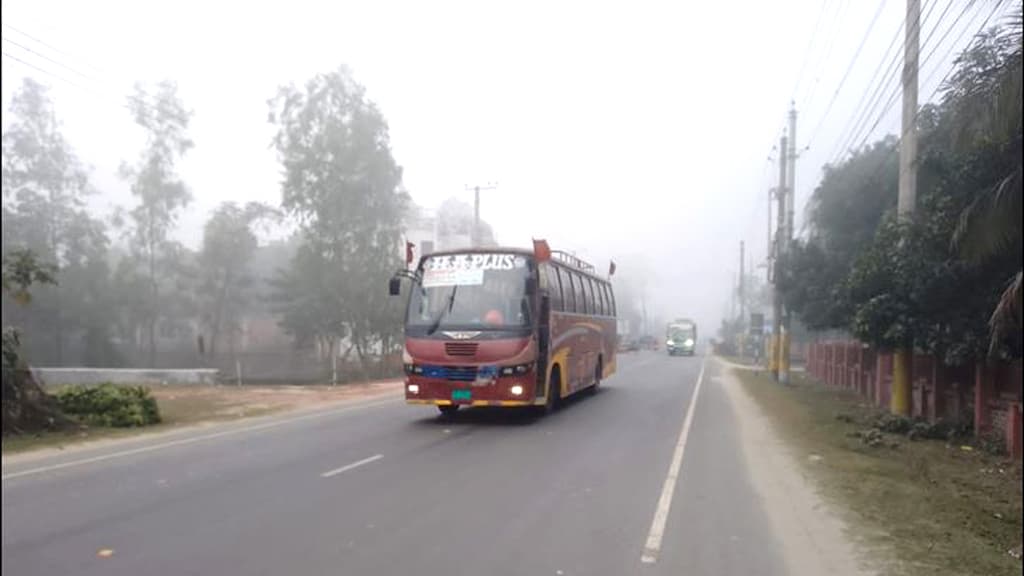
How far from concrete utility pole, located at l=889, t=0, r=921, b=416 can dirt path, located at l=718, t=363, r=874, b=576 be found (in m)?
4.54

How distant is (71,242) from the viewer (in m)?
35.5

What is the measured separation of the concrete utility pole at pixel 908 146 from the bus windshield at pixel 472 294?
23.6ft

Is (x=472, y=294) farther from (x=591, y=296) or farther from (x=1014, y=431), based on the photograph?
(x=1014, y=431)

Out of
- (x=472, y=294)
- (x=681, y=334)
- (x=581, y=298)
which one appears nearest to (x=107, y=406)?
(x=472, y=294)

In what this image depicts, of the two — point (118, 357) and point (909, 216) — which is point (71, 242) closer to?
point (118, 357)

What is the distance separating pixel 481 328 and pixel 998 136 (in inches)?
367

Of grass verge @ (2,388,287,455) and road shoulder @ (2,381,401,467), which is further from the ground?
road shoulder @ (2,381,401,467)

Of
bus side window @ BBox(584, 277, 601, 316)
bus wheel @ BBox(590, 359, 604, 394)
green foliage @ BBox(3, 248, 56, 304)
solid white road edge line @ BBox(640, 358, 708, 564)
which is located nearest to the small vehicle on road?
bus wheel @ BBox(590, 359, 604, 394)

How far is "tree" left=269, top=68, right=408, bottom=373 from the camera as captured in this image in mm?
34844

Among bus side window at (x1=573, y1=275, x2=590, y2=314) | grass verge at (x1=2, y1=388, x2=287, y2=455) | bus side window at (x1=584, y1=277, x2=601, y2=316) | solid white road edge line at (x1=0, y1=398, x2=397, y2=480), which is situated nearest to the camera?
solid white road edge line at (x1=0, y1=398, x2=397, y2=480)

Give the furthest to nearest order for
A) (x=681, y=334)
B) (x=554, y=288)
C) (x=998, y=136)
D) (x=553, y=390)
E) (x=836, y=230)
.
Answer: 1. (x=681, y=334)
2. (x=836, y=230)
3. (x=553, y=390)
4. (x=554, y=288)
5. (x=998, y=136)

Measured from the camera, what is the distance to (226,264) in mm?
37188

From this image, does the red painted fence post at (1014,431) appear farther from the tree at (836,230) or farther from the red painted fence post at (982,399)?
the tree at (836,230)

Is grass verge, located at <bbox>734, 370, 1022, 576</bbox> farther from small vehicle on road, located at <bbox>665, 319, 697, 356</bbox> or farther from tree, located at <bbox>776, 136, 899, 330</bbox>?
small vehicle on road, located at <bbox>665, 319, 697, 356</bbox>
